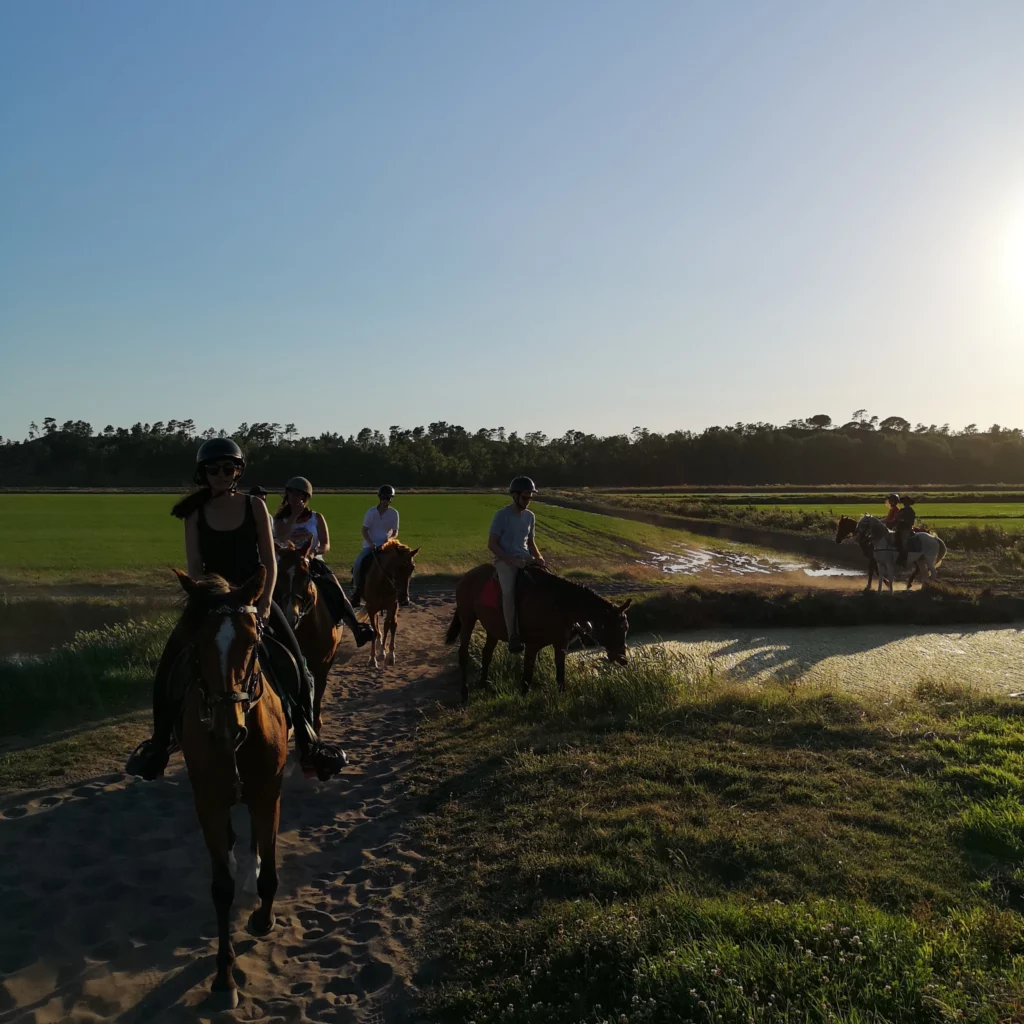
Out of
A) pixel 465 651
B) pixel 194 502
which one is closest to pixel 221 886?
pixel 194 502

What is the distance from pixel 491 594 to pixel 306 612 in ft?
8.71

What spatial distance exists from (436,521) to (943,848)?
3491 cm

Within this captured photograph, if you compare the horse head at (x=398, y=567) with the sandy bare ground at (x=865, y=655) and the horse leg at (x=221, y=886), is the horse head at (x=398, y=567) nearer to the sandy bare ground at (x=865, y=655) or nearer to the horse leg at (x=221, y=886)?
the sandy bare ground at (x=865, y=655)

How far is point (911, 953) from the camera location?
3396 millimetres

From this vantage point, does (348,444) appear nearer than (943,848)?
No

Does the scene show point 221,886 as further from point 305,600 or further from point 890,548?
point 890,548

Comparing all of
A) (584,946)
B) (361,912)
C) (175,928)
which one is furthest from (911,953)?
(175,928)

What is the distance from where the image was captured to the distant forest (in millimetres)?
95938

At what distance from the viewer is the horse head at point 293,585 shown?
713 centimetres

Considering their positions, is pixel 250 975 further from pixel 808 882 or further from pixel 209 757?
pixel 808 882

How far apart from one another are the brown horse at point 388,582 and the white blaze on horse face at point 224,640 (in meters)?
7.45

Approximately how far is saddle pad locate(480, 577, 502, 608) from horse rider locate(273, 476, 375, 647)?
5.23 ft

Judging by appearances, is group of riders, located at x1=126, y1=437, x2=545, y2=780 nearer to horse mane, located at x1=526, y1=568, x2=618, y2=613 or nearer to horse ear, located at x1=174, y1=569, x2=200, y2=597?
horse ear, located at x1=174, y1=569, x2=200, y2=597

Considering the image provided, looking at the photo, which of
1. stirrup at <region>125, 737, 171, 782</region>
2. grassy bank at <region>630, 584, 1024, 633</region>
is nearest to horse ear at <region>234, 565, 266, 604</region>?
stirrup at <region>125, 737, 171, 782</region>
